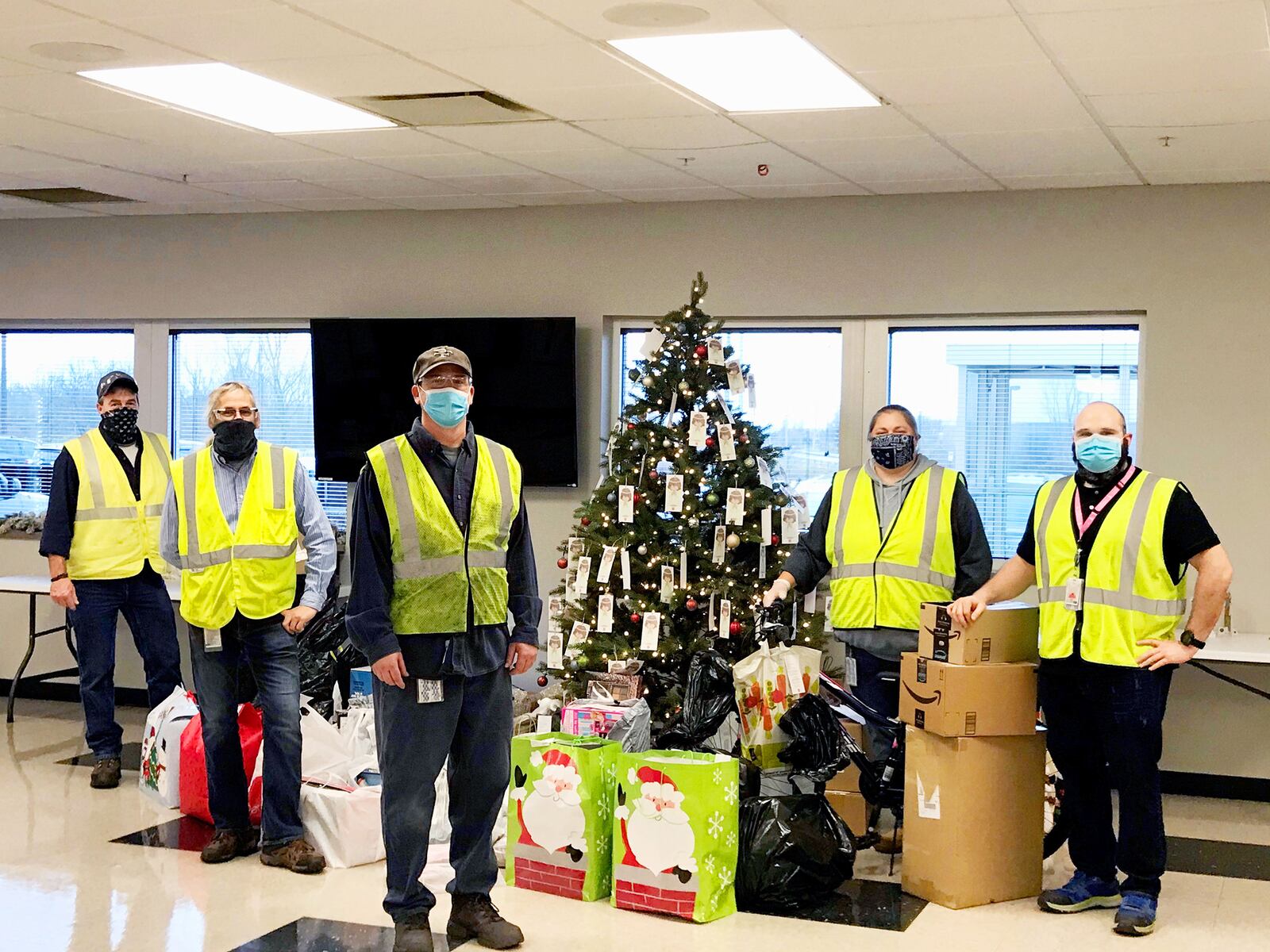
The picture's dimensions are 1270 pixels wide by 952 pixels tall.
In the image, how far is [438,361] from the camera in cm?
391

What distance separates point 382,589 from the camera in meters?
3.75

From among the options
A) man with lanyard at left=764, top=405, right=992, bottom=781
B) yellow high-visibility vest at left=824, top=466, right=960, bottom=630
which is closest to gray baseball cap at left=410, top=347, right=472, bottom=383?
man with lanyard at left=764, top=405, right=992, bottom=781

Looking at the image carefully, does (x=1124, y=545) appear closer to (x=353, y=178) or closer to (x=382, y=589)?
(x=382, y=589)

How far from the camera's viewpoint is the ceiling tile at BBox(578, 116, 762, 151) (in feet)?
16.6

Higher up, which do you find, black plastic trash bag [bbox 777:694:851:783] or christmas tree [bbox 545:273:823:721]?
christmas tree [bbox 545:273:823:721]

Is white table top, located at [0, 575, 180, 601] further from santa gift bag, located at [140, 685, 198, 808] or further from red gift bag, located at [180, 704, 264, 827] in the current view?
red gift bag, located at [180, 704, 264, 827]

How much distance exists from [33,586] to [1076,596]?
16.9 feet

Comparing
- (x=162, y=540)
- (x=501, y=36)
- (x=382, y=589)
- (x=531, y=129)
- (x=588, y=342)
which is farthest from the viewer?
(x=588, y=342)

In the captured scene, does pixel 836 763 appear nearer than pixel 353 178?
Yes

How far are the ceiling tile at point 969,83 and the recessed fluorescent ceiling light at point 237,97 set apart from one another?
71.9 inches

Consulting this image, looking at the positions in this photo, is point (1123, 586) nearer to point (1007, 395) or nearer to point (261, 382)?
point (1007, 395)

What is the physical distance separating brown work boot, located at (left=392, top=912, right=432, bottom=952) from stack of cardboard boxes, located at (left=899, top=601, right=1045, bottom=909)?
1550mm

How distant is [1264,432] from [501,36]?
147 inches

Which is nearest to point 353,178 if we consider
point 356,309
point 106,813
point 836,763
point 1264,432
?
point 356,309
